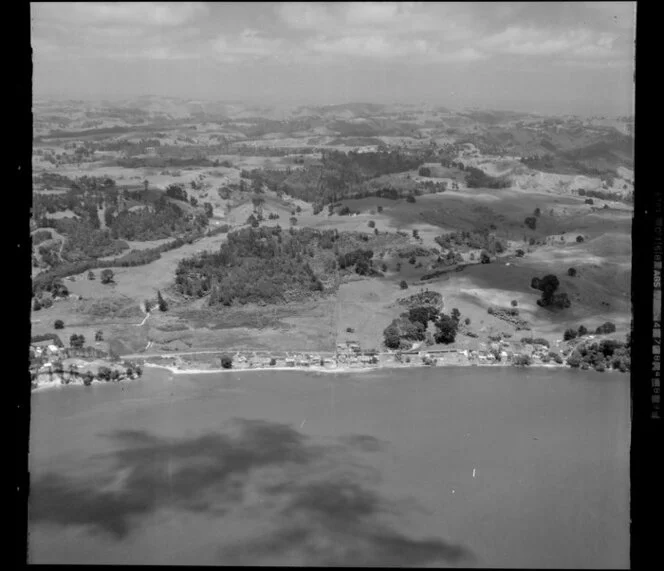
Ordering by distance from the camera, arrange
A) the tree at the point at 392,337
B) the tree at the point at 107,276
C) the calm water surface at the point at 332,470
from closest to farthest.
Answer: the calm water surface at the point at 332,470 < the tree at the point at 392,337 < the tree at the point at 107,276

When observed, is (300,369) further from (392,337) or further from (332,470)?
(332,470)

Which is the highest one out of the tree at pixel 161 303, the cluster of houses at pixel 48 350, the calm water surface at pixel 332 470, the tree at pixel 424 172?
the tree at pixel 424 172

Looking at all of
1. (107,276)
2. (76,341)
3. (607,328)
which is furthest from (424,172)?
(76,341)

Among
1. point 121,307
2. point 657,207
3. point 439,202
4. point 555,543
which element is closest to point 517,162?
point 439,202

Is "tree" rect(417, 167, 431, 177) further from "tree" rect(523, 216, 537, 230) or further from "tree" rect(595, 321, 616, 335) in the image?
"tree" rect(595, 321, 616, 335)

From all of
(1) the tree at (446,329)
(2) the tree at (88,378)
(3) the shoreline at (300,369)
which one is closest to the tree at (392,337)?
(3) the shoreline at (300,369)

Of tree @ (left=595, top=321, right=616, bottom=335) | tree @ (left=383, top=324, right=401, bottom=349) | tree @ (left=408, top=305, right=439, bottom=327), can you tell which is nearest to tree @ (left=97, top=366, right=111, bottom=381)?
tree @ (left=383, top=324, right=401, bottom=349)

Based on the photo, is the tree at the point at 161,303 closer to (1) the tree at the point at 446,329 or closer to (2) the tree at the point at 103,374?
(2) the tree at the point at 103,374
